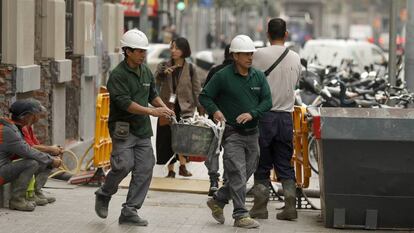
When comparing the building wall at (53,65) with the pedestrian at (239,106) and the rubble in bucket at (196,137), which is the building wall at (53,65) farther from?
the pedestrian at (239,106)

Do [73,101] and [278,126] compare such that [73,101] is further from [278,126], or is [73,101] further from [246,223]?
[246,223]

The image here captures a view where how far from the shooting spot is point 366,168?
992 cm

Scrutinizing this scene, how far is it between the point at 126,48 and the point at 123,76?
0.27m

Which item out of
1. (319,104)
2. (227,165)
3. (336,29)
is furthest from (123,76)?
(336,29)

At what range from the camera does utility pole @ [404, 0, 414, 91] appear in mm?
17141

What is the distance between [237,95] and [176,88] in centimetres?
343

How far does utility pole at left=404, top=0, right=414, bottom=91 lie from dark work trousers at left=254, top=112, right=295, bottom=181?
257 inches

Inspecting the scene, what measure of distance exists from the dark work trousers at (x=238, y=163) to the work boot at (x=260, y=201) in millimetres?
527

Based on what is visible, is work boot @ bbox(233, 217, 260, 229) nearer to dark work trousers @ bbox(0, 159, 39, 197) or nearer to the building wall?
dark work trousers @ bbox(0, 159, 39, 197)

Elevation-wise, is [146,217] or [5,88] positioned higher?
[5,88]

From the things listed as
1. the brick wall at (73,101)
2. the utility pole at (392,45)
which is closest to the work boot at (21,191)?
the brick wall at (73,101)

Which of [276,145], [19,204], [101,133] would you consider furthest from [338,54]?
[19,204]

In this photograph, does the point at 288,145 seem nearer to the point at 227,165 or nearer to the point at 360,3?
the point at 227,165

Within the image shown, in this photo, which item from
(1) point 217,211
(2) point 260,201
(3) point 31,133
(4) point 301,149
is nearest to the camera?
(1) point 217,211
